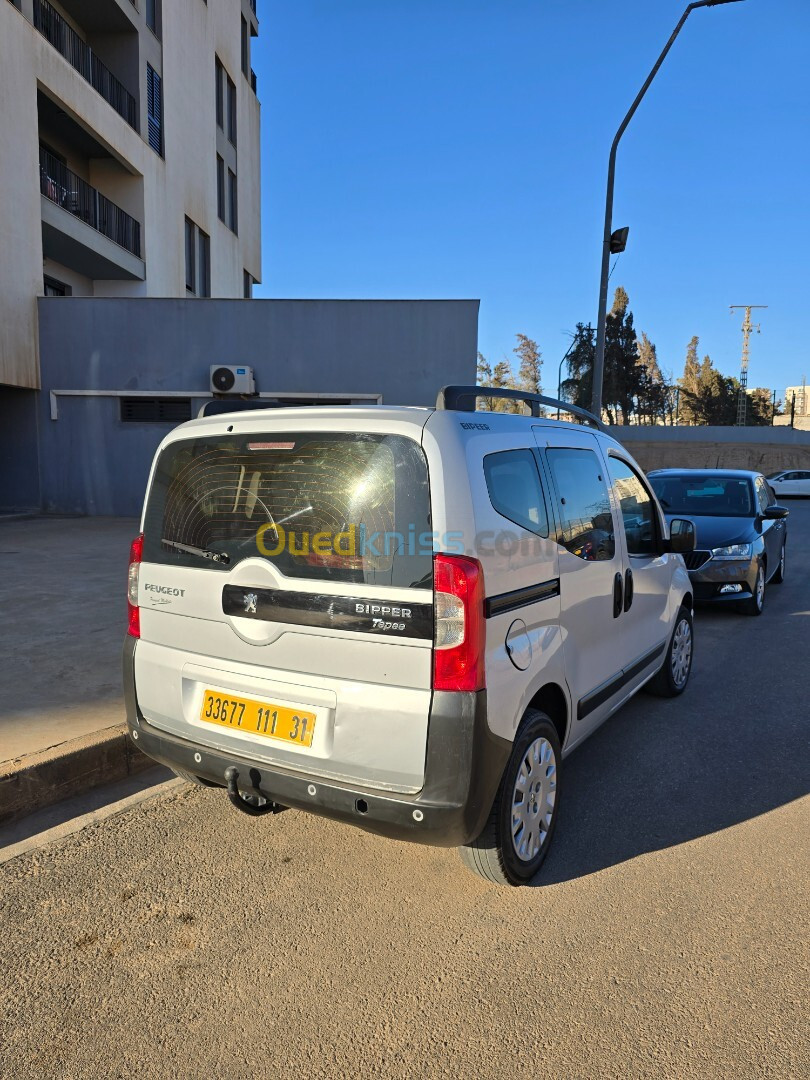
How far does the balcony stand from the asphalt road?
616 inches

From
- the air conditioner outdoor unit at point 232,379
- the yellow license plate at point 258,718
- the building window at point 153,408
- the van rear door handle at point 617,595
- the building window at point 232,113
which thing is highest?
the building window at point 232,113

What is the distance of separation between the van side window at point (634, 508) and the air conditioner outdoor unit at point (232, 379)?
11.5m

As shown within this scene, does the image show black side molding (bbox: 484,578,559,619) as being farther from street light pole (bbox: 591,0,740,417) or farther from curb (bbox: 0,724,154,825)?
street light pole (bbox: 591,0,740,417)

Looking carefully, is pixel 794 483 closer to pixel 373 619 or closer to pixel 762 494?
pixel 762 494

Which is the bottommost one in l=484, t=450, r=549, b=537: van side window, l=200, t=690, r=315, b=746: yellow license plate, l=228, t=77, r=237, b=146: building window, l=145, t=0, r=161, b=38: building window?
l=200, t=690, r=315, b=746: yellow license plate

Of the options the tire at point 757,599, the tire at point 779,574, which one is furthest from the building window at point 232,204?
the tire at point 757,599

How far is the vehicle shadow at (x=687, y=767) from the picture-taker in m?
3.27

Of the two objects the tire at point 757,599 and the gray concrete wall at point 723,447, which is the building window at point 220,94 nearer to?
the tire at point 757,599

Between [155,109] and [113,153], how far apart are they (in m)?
3.57

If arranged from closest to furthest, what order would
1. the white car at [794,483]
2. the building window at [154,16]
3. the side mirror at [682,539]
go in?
the side mirror at [682,539]
the building window at [154,16]
the white car at [794,483]

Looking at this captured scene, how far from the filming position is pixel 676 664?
5137mm

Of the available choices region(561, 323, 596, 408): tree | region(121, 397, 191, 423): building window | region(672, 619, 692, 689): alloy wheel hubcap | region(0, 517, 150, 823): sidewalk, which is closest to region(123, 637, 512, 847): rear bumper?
region(0, 517, 150, 823): sidewalk

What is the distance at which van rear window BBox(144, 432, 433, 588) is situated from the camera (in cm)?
249

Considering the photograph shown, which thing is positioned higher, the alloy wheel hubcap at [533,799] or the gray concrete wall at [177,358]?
the gray concrete wall at [177,358]
